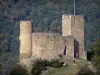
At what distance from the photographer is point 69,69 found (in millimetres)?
45750

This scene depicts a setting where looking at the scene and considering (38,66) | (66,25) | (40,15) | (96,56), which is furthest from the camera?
(40,15)

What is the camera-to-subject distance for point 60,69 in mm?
46156

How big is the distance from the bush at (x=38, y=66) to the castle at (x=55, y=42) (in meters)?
0.69

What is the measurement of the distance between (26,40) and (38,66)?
2.89 metres

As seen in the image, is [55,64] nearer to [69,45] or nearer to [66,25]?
[69,45]

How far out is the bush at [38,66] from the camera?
46.6 meters

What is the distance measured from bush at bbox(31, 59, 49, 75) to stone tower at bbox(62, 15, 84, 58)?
2818 mm

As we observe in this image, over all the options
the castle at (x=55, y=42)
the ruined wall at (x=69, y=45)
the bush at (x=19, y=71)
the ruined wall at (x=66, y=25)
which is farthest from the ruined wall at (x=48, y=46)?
the bush at (x=19, y=71)

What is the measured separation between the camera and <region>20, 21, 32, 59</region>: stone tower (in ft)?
160

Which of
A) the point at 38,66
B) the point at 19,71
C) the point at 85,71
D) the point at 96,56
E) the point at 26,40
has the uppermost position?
the point at 26,40

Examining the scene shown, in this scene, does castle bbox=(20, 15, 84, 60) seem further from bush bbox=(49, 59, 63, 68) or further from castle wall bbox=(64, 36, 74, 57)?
bush bbox=(49, 59, 63, 68)

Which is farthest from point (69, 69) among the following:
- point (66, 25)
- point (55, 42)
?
point (66, 25)

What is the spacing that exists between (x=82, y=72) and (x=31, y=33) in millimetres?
7122

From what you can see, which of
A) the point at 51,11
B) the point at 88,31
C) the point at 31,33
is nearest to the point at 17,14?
the point at 51,11
